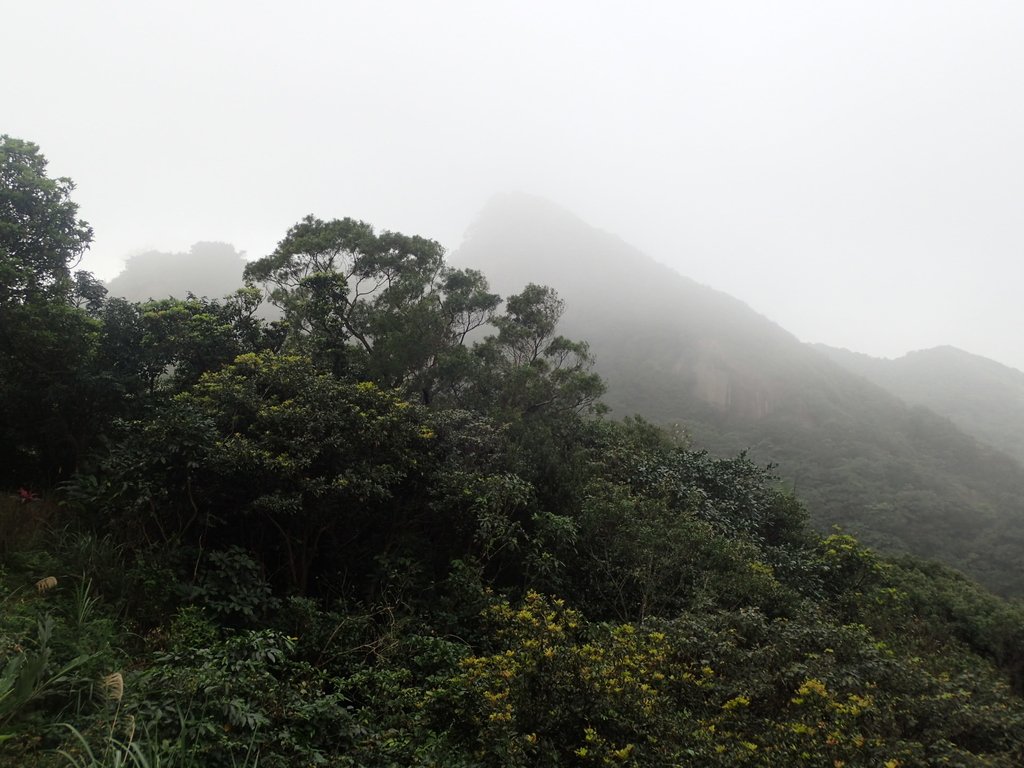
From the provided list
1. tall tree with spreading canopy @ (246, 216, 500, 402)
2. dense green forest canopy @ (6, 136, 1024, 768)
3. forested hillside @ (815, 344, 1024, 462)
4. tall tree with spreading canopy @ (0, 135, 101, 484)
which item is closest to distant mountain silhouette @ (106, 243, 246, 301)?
tall tree with spreading canopy @ (246, 216, 500, 402)

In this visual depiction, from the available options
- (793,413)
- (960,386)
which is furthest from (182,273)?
(960,386)

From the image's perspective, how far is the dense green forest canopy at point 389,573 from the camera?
404cm

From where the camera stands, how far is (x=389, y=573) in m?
7.60

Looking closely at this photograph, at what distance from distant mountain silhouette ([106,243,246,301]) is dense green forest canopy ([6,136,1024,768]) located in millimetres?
44985

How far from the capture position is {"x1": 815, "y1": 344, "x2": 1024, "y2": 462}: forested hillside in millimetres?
46469

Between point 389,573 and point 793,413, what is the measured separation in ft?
129

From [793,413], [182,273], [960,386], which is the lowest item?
[182,273]

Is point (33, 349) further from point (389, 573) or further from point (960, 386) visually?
point (960, 386)

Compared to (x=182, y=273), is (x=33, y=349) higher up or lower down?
higher up

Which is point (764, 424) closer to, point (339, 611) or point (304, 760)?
point (339, 611)

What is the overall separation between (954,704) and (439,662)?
183 inches

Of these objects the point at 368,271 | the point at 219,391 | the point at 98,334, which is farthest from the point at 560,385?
the point at 98,334

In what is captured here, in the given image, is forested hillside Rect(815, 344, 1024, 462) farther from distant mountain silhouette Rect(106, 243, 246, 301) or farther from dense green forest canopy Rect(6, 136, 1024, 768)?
distant mountain silhouette Rect(106, 243, 246, 301)

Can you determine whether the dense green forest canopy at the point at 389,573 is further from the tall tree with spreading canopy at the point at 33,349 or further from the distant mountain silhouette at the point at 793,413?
Result: the distant mountain silhouette at the point at 793,413
